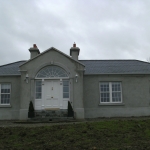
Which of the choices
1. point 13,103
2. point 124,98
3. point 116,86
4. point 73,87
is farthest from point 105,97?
point 13,103

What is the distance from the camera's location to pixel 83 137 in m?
9.77

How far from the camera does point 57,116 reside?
17156 millimetres

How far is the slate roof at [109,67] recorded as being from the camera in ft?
66.1

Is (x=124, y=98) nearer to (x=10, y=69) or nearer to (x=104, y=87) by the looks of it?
(x=104, y=87)

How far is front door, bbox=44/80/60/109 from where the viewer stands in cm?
1794

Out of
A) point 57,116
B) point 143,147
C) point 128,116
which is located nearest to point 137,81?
point 128,116

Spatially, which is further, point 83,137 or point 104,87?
point 104,87

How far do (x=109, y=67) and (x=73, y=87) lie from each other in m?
5.12

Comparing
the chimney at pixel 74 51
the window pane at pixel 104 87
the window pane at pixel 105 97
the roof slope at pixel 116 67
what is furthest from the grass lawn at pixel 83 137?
the chimney at pixel 74 51

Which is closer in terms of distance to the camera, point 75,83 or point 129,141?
point 129,141

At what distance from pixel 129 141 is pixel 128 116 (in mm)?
10355

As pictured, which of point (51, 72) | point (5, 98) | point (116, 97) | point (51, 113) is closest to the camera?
point (51, 113)

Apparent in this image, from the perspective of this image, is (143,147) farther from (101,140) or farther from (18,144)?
Answer: (18,144)

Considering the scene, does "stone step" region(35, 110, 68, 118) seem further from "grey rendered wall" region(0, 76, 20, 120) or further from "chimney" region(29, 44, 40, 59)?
"chimney" region(29, 44, 40, 59)
